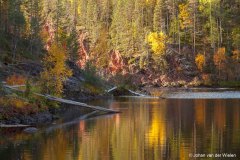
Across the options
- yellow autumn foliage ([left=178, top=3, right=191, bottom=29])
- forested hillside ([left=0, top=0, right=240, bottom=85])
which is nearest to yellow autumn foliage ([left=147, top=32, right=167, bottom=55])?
forested hillside ([left=0, top=0, right=240, bottom=85])

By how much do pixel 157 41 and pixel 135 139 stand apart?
9570cm

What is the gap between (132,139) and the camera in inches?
1281

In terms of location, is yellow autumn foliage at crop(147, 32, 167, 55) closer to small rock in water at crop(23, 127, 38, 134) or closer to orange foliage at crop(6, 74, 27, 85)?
orange foliage at crop(6, 74, 27, 85)

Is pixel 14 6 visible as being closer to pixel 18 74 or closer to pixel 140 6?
pixel 18 74

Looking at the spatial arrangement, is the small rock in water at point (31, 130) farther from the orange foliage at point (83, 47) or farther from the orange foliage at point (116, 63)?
the orange foliage at point (83, 47)

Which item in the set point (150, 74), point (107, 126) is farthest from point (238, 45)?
point (107, 126)

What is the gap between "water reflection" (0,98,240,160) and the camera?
2723 cm

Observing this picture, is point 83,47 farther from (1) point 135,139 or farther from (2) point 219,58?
(1) point 135,139

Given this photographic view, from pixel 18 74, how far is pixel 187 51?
6913 centimetres

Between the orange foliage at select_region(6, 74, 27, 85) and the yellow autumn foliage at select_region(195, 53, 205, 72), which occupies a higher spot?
the yellow autumn foliage at select_region(195, 53, 205, 72)

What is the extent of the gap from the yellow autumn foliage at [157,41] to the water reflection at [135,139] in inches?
3102

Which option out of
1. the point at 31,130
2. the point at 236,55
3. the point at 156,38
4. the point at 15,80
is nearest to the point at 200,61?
the point at 236,55

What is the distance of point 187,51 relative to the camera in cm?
12700

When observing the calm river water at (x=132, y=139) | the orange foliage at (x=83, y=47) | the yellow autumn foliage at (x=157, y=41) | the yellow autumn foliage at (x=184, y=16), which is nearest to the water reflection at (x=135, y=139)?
the calm river water at (x=132, y=139)
